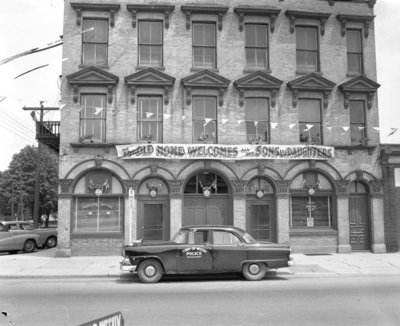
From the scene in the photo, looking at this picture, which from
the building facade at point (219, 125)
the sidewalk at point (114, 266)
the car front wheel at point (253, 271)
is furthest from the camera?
the building facade at point (219, 125)

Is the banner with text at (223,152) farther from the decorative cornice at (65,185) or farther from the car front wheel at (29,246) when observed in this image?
the car front wheel at (29,246)

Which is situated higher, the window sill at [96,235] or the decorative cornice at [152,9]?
the decorative cornice at [152,9]

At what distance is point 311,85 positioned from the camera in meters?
19.4

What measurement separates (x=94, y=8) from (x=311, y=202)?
13248mm

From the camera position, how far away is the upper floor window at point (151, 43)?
1908cm

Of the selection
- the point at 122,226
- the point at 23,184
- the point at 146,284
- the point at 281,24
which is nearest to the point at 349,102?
the point at 281,24

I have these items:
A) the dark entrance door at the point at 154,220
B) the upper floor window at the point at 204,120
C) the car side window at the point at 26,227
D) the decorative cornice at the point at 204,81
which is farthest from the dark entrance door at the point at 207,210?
the car side window at the point at 26,227

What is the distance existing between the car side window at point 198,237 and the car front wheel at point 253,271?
1.43m

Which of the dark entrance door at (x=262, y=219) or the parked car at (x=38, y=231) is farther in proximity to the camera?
the parked car at (x=38, y=231)

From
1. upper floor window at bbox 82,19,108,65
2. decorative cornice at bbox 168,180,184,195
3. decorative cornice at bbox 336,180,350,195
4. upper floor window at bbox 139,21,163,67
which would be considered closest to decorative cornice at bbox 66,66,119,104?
upper floor window at bbox 82,19,108,65

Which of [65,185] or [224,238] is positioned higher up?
[65,185]

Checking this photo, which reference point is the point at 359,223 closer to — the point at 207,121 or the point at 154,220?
the point at 207,121

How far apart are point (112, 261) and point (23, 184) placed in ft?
134

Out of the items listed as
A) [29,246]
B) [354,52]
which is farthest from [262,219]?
[29,246]
